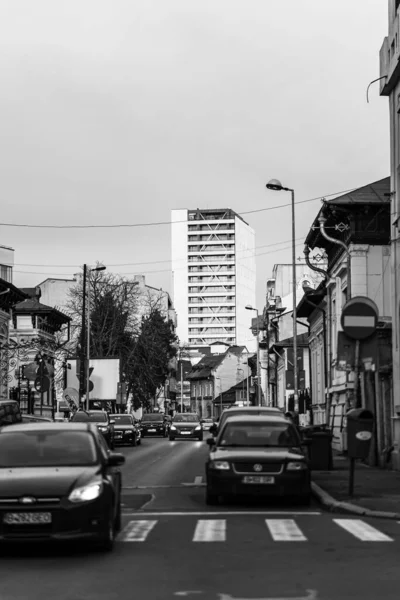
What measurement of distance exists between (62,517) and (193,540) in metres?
2.25

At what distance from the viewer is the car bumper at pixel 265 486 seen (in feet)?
58.5

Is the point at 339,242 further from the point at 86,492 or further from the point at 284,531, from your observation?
the point at 86,492

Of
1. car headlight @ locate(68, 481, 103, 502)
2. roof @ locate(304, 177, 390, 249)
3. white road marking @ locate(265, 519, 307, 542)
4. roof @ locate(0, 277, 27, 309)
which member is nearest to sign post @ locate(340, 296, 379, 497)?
white road marking @ locate(265, 519, 307, 542)

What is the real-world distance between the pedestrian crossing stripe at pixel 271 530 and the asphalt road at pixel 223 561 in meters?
0.01

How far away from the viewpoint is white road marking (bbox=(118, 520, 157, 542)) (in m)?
13.4

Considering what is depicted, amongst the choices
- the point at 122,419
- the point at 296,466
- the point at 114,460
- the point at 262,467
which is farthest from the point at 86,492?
the point at 122,419

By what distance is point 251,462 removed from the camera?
18.0m

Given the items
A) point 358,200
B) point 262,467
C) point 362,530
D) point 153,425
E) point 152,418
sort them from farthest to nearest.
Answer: point 152,418 → point 153,425 → point 358,200 → point 262,467 → point 362,530

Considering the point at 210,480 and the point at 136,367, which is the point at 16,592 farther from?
the point at 136,367

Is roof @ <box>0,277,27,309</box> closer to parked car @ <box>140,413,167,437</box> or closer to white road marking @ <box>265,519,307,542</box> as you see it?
parked car @ <box>140,413,167,437</box>

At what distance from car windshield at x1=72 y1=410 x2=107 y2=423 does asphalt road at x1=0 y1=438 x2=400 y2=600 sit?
29038 millimetres

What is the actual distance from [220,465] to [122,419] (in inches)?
1466

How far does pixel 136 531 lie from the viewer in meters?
14.3

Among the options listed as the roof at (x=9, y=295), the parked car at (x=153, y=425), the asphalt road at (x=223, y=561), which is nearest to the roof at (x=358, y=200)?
the asphalt road at (x=223, y=561)
